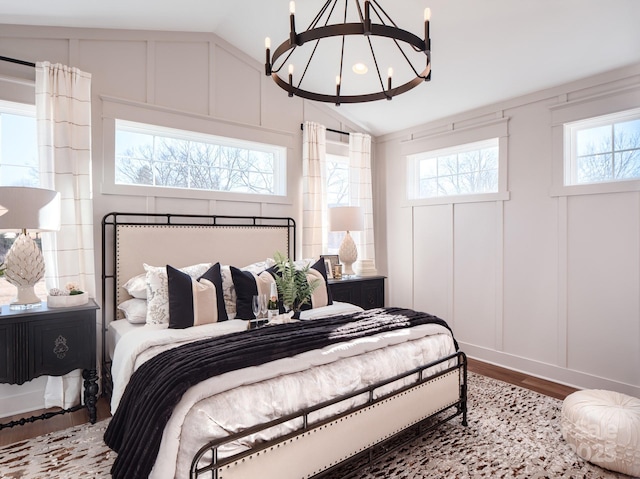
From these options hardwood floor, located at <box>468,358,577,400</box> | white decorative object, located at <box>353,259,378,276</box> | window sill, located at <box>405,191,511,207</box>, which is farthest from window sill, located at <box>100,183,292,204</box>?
hardwood floor, located at <box>468,358,577,400</box>

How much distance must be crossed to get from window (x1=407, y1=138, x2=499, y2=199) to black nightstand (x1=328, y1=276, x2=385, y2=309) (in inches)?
49.8

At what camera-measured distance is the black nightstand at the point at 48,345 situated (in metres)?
2.43

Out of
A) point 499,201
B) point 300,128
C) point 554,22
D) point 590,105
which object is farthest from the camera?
point 300,128

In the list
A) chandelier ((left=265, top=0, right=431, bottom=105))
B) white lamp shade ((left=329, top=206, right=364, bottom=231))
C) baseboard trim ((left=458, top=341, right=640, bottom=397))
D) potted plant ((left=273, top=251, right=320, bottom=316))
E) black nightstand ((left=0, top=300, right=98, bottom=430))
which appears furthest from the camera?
white lamp shade ((left=329, top=206, right=364, bottom=231))

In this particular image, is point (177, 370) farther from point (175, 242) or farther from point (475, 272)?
point (475, 272)

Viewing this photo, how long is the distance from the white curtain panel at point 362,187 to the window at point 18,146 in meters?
3.24

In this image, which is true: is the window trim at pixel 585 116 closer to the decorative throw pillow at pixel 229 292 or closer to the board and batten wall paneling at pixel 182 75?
the decorative throw pillow at pixel 229 292

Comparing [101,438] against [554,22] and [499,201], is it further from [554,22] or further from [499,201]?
[554,22]

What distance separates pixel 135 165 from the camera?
11.5 ft

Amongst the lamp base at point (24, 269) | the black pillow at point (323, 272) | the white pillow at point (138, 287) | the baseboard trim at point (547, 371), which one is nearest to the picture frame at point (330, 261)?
the black pillow at point (323, 272)

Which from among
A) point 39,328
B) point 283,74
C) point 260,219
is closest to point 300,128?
→ point 283,74

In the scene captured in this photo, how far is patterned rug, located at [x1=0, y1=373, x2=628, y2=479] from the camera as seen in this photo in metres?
2.18

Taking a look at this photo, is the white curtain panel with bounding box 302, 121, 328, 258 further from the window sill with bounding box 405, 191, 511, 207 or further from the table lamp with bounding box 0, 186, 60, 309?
the table lamp with bounding box 0, 186, 60, 309

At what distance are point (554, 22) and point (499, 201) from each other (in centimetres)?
166
